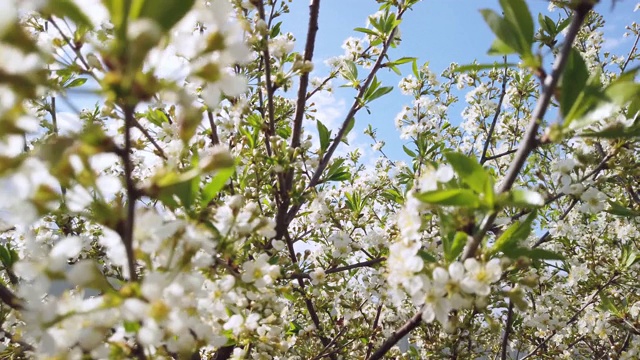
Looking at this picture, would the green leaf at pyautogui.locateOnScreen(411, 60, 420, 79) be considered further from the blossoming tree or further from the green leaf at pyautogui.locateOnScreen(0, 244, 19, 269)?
the green leaf at pyautogui.locateOnScreen(0, 244, 19, 269)

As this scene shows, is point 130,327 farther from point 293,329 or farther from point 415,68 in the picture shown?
point 415,68

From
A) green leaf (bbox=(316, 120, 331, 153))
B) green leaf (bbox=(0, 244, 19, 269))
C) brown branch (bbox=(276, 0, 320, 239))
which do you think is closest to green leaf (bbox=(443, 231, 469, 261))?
brown branch (bbox=(276, 0, 320, 239))

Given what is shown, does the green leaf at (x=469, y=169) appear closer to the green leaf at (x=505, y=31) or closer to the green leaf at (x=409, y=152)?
the green leaf at (x=505, y=31)

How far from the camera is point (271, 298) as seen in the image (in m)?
1.36

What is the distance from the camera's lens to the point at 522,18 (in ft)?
3.98

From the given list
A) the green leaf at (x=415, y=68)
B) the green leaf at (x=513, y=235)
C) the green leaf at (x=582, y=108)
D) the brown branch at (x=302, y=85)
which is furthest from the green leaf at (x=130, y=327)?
the green leaf at (x=415, y=68)

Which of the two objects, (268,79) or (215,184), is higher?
(268,79)

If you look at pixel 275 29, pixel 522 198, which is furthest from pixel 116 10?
pixel 275 29

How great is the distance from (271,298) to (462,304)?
0.53 m

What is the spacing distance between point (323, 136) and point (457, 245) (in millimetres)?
1774

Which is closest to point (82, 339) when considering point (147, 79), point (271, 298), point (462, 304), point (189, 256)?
point (189, 256)

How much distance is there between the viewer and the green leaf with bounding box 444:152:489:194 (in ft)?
3.69

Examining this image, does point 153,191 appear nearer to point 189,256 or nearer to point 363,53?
point 189,256

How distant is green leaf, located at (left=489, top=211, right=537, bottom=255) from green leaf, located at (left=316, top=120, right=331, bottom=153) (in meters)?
1.70
